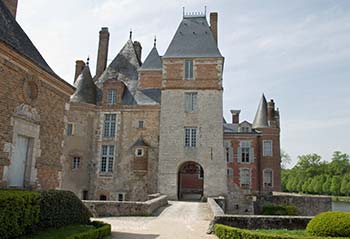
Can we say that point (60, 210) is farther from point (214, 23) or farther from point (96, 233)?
point (214, 23)

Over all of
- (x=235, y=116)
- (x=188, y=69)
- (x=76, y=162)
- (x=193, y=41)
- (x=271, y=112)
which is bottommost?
(x=76, y=162)

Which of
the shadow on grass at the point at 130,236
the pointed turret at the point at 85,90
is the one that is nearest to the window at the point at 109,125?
the pointed turret at the point at 85,90

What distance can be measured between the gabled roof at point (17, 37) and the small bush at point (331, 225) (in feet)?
27.1

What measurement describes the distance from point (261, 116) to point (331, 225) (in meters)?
24.9

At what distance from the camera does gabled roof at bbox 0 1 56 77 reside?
9.30 metres

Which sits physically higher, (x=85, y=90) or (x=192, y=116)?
(x=85, y=90)

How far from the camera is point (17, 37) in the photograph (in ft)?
33.2

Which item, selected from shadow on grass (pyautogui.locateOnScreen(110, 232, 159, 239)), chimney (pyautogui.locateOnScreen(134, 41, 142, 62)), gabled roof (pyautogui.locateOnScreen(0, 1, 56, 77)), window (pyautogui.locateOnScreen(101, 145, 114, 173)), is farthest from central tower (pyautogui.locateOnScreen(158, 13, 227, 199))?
shadow on grass (pyautogui.locateOnScreen(110, 232, 159, 239))

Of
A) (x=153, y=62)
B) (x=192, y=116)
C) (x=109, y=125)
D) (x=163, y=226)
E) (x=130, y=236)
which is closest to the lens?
(x=130, y=236)

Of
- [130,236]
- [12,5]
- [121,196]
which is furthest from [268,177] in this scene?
[12,5]

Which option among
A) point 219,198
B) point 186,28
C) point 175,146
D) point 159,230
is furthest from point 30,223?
point 186,28

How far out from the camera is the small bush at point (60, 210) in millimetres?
7735

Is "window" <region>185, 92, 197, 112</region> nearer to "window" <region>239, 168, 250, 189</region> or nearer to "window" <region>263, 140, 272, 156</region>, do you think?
"window" <region>263, 140, 272, 156</region>

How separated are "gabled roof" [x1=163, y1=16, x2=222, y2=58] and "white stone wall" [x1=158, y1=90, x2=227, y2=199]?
2630 millimetres
